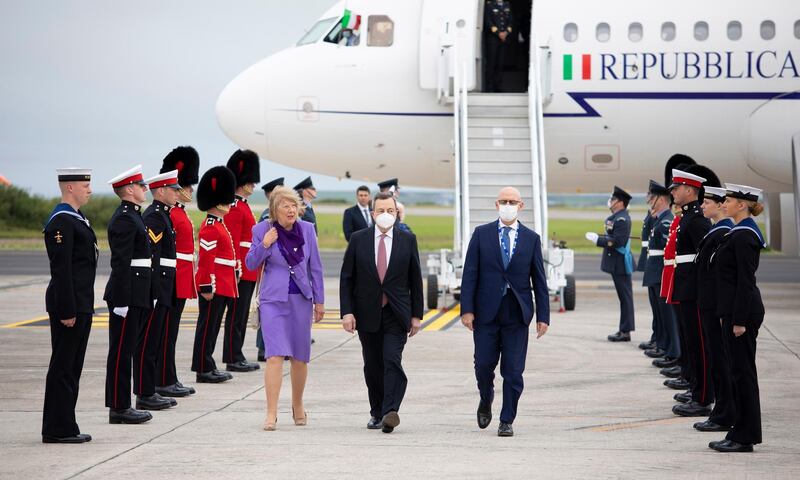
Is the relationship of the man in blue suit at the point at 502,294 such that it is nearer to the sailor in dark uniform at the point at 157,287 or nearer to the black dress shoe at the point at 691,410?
the black dress shoe at the point at 691,410

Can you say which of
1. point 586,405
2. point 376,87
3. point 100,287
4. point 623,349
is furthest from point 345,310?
point 100,287

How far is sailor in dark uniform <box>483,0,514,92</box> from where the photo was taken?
18547 millimetres

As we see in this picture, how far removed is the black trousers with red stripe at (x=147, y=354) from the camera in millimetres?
9320

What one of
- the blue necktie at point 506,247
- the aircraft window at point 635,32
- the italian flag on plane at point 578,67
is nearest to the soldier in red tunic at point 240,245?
the blue necktie at point 506,247

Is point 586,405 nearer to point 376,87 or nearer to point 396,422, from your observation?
point 396,422

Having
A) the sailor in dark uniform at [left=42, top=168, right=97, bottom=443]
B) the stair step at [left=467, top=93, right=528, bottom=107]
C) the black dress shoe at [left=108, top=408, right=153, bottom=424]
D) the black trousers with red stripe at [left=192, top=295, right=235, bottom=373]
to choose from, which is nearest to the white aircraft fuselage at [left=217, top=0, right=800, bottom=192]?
the stair step at [left=467, top=93, right=528, bottom=107]

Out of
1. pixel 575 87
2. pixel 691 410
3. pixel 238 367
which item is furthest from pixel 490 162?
pixel 691 410

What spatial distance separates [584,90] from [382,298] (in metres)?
10.9

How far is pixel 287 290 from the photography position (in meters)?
8.55

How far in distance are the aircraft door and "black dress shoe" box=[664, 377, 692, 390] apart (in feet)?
28.1

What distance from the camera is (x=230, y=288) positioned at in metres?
11.0

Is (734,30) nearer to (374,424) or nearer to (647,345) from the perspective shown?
(647,345)

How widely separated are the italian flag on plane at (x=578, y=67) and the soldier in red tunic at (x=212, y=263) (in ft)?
29.4

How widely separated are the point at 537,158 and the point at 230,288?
25.3ft
